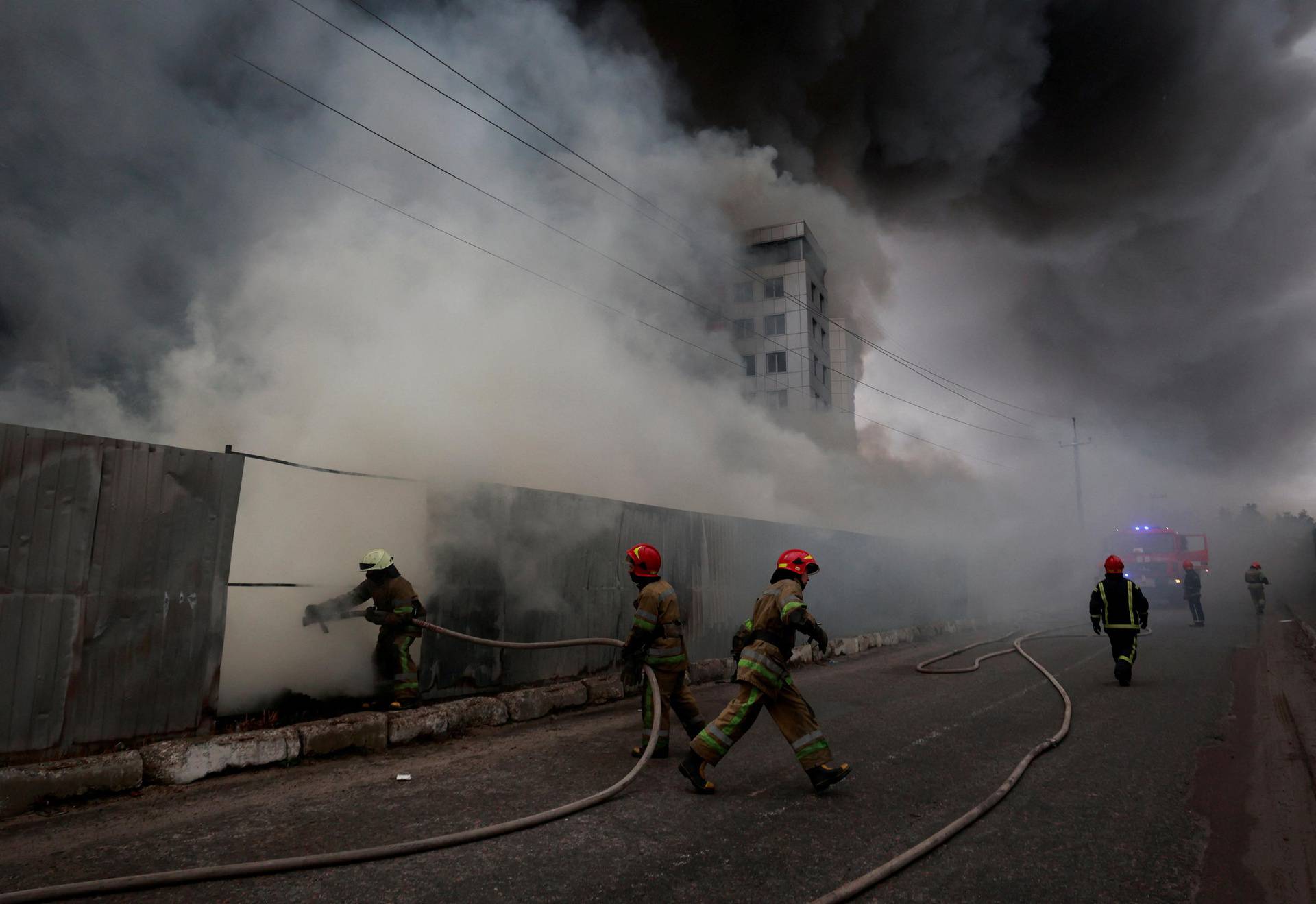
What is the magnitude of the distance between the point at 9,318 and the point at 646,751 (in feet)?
38.1

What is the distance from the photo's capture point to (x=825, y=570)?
537 inches

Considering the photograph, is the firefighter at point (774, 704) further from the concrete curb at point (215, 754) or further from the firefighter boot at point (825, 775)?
the concrete curb at point (215, 754)

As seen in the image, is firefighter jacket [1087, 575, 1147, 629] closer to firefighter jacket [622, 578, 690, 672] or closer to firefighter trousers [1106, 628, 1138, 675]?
firefighter trousers [1106, 628, 1138, 675]

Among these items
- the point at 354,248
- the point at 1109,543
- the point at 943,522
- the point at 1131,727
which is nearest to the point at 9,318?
the point at 354,248

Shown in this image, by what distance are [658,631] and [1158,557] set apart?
23683 mm

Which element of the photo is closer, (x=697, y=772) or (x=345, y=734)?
(x=697, y=772)

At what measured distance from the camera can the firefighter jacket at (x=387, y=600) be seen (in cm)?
625

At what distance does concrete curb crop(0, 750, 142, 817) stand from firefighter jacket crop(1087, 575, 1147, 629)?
9.31 meters

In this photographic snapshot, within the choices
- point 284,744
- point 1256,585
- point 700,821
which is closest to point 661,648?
point 700,821

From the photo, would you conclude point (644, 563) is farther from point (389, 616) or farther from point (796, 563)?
point (389, 616)

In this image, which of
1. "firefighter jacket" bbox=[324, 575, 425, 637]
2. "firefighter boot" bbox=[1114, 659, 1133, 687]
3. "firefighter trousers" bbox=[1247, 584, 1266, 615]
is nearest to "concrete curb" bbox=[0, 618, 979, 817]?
"firefighter jacket" bbox=[324, 575, 425, 637]

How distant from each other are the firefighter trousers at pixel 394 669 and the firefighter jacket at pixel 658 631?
209 centimetres

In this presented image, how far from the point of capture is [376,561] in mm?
6234

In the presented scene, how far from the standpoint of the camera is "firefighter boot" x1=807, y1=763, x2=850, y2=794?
4.35 metres
